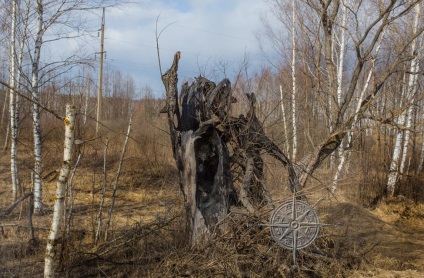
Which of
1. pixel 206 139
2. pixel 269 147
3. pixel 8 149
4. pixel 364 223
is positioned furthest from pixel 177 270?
pixel 8 149

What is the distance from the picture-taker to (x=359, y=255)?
6.50 m

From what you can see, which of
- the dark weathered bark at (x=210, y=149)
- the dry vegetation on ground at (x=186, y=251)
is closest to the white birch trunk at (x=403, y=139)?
the dry vegetation on ground at (x=186, y=251)

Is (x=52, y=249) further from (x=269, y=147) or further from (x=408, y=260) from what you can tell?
(x=408, y=260)

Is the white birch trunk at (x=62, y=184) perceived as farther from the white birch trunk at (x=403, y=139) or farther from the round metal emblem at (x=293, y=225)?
the white birch trunk at (x=403, y=139)

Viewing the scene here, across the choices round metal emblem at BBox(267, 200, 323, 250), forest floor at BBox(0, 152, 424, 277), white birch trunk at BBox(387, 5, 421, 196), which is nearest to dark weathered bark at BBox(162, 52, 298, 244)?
forest floor at BBox(0, 152, 424, 277)

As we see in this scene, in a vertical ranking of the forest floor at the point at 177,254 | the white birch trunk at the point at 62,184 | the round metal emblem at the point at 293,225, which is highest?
the white birch trunk at the point at 62,184

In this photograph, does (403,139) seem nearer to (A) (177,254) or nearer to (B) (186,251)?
(B) (186,251)

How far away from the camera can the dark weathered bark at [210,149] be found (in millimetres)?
6297

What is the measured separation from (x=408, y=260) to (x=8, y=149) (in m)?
13.5

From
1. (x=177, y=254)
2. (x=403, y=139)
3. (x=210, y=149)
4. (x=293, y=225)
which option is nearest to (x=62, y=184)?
(x=177, y=254)

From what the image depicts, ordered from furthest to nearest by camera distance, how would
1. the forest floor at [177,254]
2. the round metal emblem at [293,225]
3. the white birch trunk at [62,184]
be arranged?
the forest floor at [177,254] → the round metal emblem at [293,225] → the white birch trunk at [62,184]

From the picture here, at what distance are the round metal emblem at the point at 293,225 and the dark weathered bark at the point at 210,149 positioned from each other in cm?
75

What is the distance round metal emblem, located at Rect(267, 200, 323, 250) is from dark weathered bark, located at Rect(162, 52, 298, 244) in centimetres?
75

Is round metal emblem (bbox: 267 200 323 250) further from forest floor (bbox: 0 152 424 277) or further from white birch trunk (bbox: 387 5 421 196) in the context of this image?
white birch trunk (bbox: 387 5 421 196)
